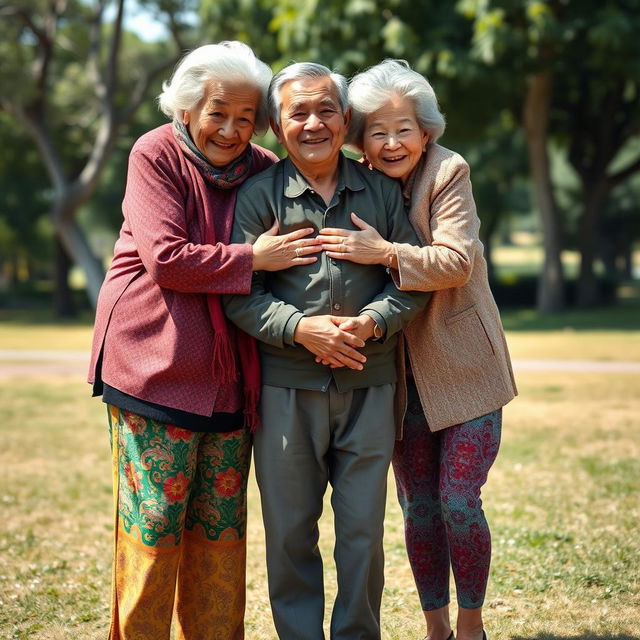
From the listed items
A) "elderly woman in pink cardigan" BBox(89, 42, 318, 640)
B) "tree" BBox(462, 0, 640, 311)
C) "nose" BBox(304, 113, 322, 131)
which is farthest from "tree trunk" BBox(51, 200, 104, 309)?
"nose" BBox(304, 113, 322, 131)

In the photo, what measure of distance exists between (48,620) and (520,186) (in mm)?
43397

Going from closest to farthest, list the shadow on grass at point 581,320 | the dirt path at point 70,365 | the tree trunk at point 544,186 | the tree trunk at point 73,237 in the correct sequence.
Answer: the dirt path at point 70,365 < the shadow on grass at point 581,320 < the tree trunk at point 544,186 < the tree trunk at point 73,237

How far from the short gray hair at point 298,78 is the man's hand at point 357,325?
733 mm

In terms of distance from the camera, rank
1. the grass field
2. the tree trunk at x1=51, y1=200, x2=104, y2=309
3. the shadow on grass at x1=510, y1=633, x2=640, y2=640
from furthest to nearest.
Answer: the tree trunk at x1=51, y1=200, x2=104, y2=309 → the grass field → the shadow on grass at x1=510, y1=633, x2=640, y2=640

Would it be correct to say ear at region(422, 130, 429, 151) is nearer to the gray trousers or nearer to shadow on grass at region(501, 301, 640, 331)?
the gray trousers

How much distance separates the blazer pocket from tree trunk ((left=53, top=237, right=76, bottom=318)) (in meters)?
26.4

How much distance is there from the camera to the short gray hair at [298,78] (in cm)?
306

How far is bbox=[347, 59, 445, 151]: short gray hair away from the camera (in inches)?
125

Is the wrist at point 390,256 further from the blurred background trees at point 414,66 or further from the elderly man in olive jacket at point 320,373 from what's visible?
the blurred background trees at point 414,66

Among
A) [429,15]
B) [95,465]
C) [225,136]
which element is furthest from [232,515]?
[429,15]

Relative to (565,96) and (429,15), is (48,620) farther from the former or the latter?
(565,96)

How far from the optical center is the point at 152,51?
87.2ft

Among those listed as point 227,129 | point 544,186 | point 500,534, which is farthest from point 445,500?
point 544,186

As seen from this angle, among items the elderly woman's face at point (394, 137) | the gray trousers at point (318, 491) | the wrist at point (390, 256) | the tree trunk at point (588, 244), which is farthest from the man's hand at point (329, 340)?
the tree trunk at point (588, 244)
